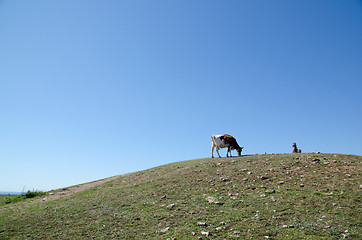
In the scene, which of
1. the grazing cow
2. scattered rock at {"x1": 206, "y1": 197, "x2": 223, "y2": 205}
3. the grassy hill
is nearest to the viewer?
the grassy hill

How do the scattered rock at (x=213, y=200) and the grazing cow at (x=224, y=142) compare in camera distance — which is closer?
the scattered rock at (x=213, y=200)

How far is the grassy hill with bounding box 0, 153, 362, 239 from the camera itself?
9.33 metres

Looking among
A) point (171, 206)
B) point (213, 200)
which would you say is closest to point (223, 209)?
point (213, 200)

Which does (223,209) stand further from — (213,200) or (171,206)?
(171,206)

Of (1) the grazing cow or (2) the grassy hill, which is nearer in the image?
(2) the grassy hill

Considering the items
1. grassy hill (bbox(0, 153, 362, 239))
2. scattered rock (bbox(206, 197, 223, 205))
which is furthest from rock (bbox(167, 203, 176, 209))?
scattered rock (bbox(206, 197, 223, 205))

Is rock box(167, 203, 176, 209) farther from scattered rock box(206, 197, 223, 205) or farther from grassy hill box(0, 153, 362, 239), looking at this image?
scattered rock box(206, 197, 223, 205)

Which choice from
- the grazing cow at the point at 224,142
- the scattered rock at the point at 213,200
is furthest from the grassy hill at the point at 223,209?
the grazing cow at the point at 224,142

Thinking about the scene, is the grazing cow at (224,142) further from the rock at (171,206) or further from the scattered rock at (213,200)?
the rock at (171,206)

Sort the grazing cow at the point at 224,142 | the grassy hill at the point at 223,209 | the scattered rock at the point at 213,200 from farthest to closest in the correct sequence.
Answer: the grazing cow at the point at 224,142 < the scattered rock at the point at 213,200 < the grassy hill at the point at 223,209

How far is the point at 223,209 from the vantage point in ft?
37.9

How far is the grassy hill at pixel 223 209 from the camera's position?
30.6ft

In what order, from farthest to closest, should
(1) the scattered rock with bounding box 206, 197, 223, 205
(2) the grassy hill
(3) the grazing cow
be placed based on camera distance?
(3) the grazing cow < (1) the scattered rock with bounding box 206, 197, 223, 205 < (2) the grassy hill

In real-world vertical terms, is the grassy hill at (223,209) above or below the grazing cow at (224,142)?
below
